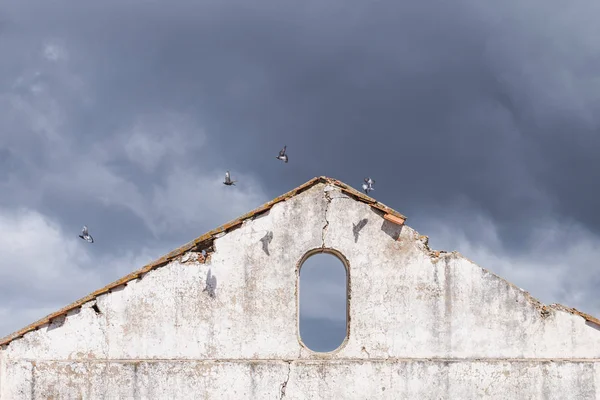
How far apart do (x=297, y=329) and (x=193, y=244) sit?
2.01 metres

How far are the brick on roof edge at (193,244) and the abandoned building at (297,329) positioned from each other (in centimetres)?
2

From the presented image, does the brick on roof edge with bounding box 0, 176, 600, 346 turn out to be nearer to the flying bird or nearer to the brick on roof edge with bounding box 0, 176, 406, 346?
the brick on roof edge with bounding box 0, 176, 406, 346

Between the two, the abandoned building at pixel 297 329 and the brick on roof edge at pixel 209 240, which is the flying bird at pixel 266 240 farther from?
the brick on roof edge at pixel 209 240

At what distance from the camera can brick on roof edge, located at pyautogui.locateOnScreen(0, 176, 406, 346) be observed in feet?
37.1

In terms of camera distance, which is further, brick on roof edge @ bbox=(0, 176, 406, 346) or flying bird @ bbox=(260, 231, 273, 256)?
flying bird @ bbox=(260, 231, 273, 256)

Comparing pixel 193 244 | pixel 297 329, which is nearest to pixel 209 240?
pixel 193 244

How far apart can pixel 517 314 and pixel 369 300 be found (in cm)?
226

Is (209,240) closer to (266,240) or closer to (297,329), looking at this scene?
(266,240)

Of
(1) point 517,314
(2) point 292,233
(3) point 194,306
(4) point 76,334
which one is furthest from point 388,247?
(4) point 76,334

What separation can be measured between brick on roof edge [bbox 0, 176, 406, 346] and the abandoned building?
0.07 feet

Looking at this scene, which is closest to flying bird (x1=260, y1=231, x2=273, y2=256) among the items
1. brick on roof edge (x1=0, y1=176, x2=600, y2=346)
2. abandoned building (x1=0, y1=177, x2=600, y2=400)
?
abandoned building (x1=0, y1=177, x2=600, y2=400)

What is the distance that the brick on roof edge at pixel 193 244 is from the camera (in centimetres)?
1130

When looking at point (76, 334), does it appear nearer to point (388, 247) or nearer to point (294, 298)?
point (294, 298)

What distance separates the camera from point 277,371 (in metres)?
11.3
